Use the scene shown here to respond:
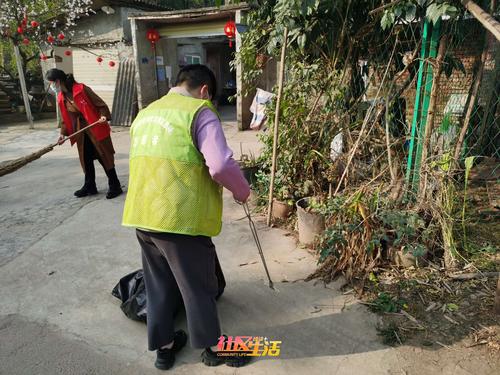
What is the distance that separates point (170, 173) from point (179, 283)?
0.61m

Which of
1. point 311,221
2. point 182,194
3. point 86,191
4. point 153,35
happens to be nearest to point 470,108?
point 311,221

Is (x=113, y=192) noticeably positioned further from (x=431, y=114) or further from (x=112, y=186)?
(x=431, y=114)

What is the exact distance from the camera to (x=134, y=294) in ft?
8.66

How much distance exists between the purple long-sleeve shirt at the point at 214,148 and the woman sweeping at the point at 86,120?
10.5 feet

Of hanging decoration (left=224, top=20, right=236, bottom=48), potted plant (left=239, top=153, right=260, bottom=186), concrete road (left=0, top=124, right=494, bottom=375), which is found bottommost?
concrete road (left=0, top=124, right=494, bottom=375)

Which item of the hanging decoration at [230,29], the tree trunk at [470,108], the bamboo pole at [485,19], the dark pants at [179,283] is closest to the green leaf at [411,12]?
the bamboo pole at [485,19]

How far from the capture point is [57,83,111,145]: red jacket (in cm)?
454

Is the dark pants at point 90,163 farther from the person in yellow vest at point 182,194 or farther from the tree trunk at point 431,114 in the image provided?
the tree trunk at point 431,114

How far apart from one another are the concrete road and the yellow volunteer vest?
95 cm

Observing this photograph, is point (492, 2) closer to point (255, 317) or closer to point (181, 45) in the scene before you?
point (255, 317)

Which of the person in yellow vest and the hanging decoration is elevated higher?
the hanging decoration

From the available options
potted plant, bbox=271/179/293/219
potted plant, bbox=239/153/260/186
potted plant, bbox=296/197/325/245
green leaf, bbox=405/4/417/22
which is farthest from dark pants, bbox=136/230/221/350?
potted plant, bbox=239/153/260/186

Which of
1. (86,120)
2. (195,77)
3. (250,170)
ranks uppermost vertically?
(195,77)

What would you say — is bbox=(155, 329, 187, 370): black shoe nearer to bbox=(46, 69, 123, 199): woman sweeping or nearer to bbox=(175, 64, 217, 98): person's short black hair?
bbox=(175, 64, 217, 98): person's short black hair
